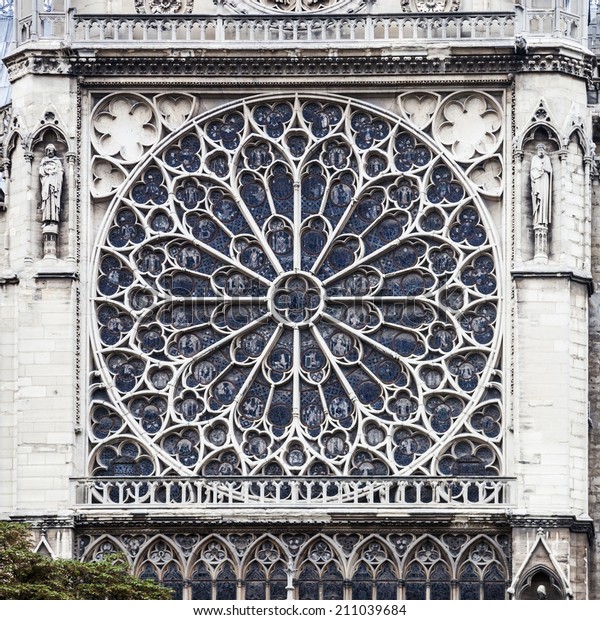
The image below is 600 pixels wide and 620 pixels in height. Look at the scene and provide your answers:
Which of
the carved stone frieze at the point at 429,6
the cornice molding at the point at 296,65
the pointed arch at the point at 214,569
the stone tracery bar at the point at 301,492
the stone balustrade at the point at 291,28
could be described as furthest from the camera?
the carved stone frieze at the point at 429,6

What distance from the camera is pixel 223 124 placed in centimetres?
5056

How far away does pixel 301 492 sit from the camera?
161 feet

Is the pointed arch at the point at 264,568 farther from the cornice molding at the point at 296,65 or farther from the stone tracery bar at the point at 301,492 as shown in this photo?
the cornice molding at the point at 296,65

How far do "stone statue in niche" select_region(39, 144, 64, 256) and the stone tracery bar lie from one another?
12.1ft

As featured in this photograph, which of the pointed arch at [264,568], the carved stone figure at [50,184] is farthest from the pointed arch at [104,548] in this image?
the carved stone figure at [50,184]

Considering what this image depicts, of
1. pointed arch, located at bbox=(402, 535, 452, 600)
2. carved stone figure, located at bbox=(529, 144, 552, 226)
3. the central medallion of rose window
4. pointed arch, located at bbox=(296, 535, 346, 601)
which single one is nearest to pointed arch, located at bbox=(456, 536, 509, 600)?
pointed arch, located at bbox=(402, 535, 452, 600)

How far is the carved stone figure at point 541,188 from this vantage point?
49.3 meters

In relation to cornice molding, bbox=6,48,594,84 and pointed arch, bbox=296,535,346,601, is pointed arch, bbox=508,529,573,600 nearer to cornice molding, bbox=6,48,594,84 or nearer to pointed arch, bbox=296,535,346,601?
pointed arch, bbox=296,535,346,601

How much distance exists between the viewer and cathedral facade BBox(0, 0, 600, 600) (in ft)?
160

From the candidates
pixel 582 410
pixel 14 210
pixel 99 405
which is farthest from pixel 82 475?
pixel 582 410

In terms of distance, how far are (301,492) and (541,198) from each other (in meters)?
5.66

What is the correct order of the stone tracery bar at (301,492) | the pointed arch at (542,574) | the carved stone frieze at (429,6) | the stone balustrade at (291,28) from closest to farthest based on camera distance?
1. the pointed arch at (542,574)
2. the stone tracery bar at (301,492)
3. the stone balustrade at (291,28)
4. the carved stone frieze at (429,6)

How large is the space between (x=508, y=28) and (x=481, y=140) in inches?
68.7

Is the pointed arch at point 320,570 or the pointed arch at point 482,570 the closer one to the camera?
the pointed arch at point 482,570
